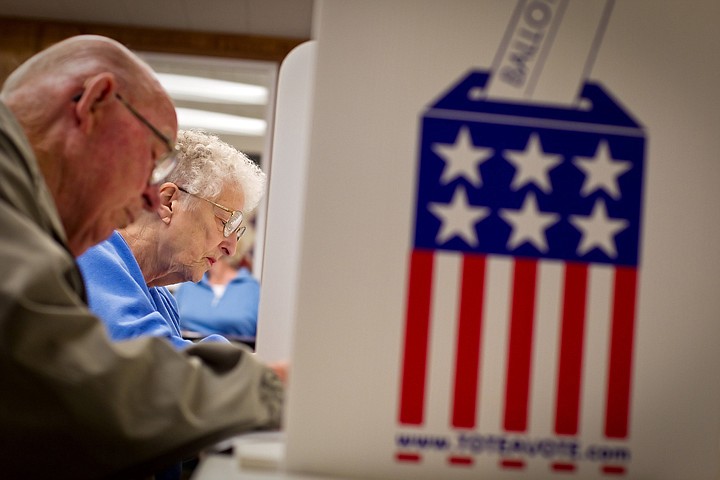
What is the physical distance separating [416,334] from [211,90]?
5536 millimetres

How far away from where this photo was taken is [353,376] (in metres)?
0.75

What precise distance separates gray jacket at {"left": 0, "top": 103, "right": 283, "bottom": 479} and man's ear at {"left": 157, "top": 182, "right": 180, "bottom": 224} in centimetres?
129

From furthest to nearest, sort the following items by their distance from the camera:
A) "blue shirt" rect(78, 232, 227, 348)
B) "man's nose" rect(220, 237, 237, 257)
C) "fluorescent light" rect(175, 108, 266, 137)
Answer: "fluorescent light" rect(175, 108, 266, 137) < "man's nose" rect(220, 237, 237, 257) < "blue shirt" rect(78, 232, 227, 348)

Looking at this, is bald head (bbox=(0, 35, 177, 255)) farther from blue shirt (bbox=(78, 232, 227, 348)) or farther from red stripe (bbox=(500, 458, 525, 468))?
red stripe (bbox=(500, 458, 525, 468))

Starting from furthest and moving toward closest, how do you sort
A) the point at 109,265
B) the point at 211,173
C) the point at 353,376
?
the point at 211,173, the point at 109,265, the point at 353,376

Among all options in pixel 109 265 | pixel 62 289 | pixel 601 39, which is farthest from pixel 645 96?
pixel 109 265

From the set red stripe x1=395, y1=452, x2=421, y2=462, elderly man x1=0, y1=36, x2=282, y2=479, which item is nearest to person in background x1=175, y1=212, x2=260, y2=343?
elderly man x1=0, y1=36, x2=282, y2=479

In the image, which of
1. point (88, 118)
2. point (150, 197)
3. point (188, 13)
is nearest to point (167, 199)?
point (150, 197)

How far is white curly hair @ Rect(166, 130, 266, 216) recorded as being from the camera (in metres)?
2.17

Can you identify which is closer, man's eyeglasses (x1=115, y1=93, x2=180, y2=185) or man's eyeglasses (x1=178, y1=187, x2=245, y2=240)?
man's eyeglasses (x1=115, y1=93, x2=180, y2=185)

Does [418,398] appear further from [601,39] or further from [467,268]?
[601,39]

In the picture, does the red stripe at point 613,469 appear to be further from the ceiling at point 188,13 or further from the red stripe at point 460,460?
the ceiling at point 188,13

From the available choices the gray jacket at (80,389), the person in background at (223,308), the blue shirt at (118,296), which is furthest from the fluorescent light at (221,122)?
the gray jacket at (80,389)

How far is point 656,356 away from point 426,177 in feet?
1.01
